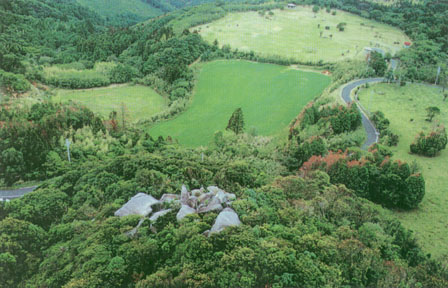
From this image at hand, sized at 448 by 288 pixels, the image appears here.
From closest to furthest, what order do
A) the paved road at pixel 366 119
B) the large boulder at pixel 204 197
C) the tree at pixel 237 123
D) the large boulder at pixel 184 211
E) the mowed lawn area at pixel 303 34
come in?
the large boulder at pixel 184 211 < the large boulder at pixel 204 197 < the paved road at pixel 366 119 < the tree at pixel 237 123 < the mowed lawn area at pixel 303 34

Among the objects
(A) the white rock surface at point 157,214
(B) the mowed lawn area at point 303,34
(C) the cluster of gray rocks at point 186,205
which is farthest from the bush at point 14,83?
(B) the mowed lawn area at point 303,34

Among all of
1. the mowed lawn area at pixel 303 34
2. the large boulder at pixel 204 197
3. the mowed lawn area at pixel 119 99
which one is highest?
the mowed lawn area at pixel 303 34

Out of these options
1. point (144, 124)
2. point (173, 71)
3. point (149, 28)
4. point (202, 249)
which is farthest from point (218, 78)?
point (202, 249)

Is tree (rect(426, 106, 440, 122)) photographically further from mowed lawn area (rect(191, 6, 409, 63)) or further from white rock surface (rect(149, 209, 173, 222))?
white rock surface (rect(149, 209, 173, 222))

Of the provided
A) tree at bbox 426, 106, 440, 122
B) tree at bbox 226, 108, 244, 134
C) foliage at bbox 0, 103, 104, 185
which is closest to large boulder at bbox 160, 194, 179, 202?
foliage at bbox 0, 103, 104, 185

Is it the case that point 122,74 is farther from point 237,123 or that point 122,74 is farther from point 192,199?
point 192,199

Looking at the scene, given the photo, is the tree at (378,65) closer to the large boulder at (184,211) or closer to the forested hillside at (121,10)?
the large boulder at (184,211)
